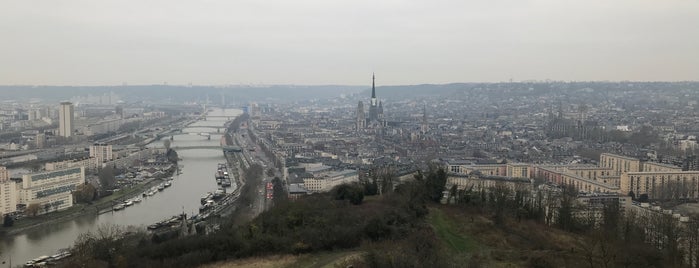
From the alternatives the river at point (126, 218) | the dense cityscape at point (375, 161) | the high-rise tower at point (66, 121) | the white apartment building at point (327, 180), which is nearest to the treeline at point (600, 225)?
the dense cityscape at point (375, 161)

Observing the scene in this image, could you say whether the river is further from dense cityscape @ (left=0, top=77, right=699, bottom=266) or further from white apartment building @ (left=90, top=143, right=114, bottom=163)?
white apartment building @ (left=90, top=143, right=114, bottom=163)

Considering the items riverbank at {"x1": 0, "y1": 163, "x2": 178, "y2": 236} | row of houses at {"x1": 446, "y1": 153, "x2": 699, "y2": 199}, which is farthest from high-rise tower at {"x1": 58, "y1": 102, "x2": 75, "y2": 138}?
row of houses at {"x1": 446, "y1": 153, "x2": 699, "y2": 199}

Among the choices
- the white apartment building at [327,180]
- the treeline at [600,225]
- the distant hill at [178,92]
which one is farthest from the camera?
the distant hill at [178,92]

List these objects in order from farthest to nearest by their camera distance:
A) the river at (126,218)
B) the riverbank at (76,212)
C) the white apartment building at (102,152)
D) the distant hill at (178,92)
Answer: the distant hill at (178,92) < the white apartment building at (102,152) < the riverbank at (76,212) < the river at (126,218)

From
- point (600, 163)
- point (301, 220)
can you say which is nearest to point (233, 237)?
point (301, 220)

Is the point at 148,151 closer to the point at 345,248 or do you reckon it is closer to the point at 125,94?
the point at 345,248

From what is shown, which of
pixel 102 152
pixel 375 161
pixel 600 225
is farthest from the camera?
pixel 102 152

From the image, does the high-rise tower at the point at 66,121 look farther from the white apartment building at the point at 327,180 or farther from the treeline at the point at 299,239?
the treeline at the point at 299,239

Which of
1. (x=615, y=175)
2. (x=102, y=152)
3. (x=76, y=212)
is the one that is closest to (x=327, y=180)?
(x=76, y=212)

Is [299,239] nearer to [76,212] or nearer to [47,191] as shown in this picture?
[76,212]
